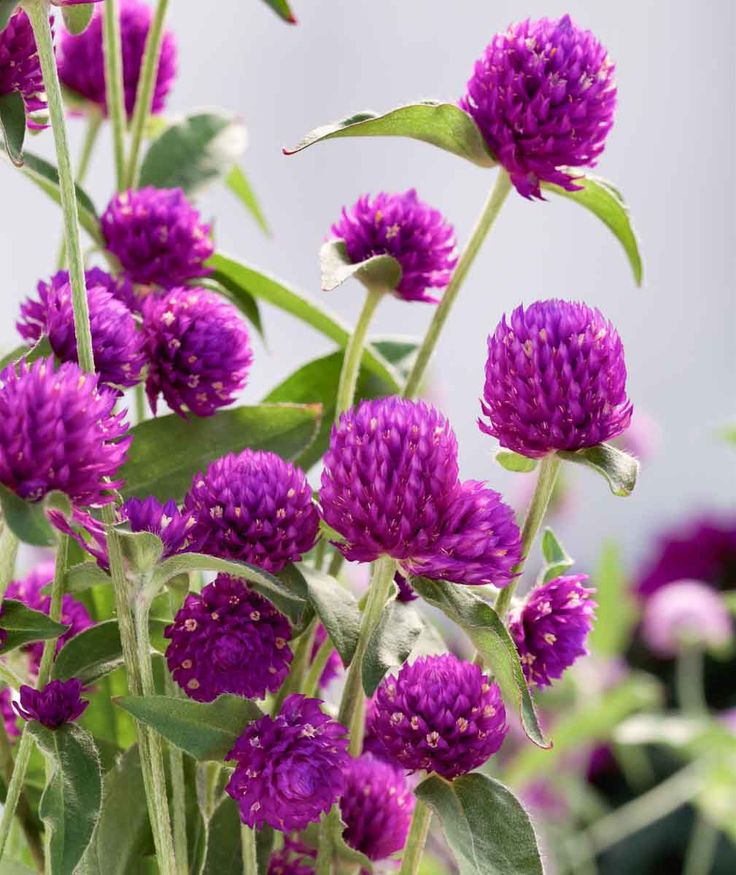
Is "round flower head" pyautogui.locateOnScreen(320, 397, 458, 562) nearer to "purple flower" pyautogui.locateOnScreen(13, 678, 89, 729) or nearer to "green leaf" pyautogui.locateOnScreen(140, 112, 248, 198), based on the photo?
"purple flower" pyautogui.locateOnScreen(13, 678, 89, 729)

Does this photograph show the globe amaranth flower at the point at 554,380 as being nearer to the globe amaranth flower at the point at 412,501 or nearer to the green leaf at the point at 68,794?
the globe amaranth flower at the point at 412,501

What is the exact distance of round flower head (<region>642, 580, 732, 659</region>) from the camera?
1638 mm

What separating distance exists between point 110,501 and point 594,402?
162 mm

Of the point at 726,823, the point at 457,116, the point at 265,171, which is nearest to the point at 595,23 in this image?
the point at 265,171

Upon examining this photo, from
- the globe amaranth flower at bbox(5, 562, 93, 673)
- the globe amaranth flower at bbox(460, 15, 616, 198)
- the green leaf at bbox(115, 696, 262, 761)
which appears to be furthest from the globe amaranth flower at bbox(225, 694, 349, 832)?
the globe amaranth flower at bbox(460, 15, 616, 198)

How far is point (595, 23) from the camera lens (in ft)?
10.6

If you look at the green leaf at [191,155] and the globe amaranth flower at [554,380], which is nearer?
the globe amaranth flower at [554,380]

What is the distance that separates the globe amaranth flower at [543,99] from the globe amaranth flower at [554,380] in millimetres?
91

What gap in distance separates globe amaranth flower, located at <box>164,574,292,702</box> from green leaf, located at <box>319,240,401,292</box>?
14cm

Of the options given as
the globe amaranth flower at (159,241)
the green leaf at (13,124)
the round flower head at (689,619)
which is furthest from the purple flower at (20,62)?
the round flower head at (689,619)

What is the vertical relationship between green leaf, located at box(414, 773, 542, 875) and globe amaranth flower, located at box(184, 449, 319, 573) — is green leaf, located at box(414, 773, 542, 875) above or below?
below

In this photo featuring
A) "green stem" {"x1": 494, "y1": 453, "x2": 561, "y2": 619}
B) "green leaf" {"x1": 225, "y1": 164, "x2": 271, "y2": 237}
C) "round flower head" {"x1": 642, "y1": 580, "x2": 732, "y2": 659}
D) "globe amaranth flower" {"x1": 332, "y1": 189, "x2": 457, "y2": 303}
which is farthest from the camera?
"round flower head" {"x1": 642, "y1": 580, "x2": 732, "y2": 659}

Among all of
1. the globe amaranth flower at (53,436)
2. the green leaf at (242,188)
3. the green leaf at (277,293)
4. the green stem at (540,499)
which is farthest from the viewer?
the green leaf at (242,188)

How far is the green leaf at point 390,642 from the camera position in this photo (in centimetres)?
45
